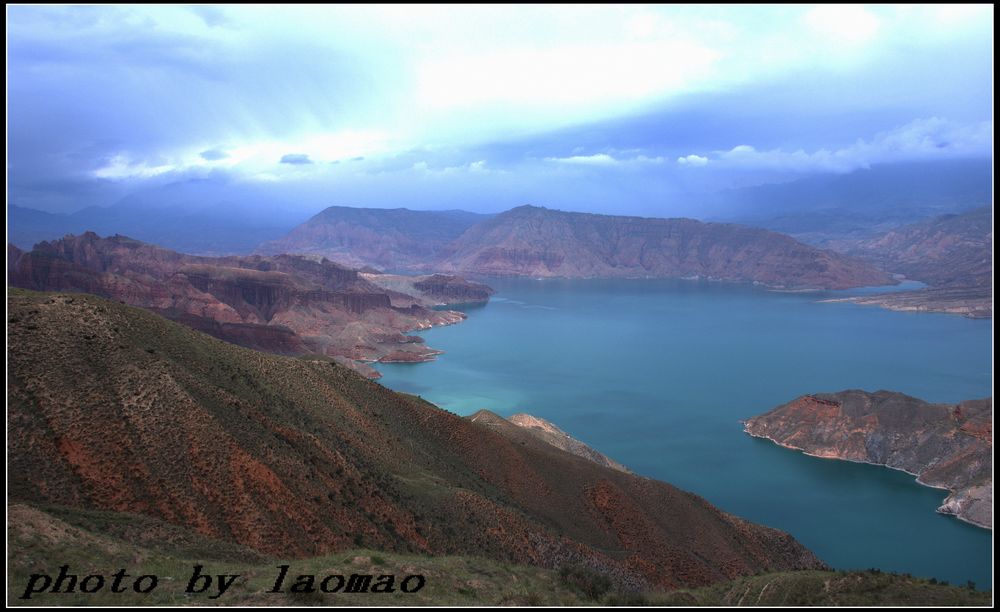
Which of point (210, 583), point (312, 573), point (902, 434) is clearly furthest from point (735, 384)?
point (210, 583)

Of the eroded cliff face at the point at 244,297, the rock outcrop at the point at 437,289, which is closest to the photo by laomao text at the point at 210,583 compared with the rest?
the eroded cliff face at the point at 244,297

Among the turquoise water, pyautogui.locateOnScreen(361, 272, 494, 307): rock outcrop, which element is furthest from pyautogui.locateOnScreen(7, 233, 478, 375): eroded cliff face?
pyautogui.locateOnScreen(361, 272, 494, 307): rock outcrop

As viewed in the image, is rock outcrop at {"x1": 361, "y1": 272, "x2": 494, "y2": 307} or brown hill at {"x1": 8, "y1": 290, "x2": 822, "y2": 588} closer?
brown hill at {"x1": 8, "y1": 290, "x2": 822, "y2": 588}

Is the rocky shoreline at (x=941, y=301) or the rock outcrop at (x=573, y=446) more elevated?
the rocky shoreline at (x=941, y=301)

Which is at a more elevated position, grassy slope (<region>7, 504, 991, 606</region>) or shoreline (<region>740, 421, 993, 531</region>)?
grassy slope (<region>7, 504, 991, 606</region>)

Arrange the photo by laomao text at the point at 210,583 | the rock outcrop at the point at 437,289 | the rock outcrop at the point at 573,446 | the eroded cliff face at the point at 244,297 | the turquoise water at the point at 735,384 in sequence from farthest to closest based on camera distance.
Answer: the rock outcrop at the point at 437,289 < the eroded cliff face at the point at 244,297 < the rock outcrop at the point at 573,446 < the turquoise water at the point at 735,384 < the photo by laomao text at the point at 210,583

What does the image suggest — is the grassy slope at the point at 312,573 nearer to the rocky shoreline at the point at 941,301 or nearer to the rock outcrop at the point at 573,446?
the rock outcrop at the point at 573,446

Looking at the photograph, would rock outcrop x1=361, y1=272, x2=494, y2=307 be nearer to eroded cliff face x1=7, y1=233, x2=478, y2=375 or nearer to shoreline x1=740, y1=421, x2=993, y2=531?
eroded cliff face x1=7, y1=233, x2=478, y2=375

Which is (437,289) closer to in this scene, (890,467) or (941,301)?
(941,301)
